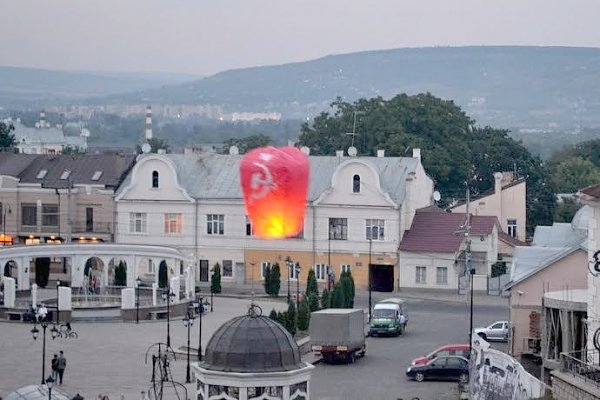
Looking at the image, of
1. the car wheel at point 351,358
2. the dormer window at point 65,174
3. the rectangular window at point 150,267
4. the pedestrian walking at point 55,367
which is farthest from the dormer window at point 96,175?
the pedestrian walking at point 55,367

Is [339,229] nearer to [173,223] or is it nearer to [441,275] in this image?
[441,275]

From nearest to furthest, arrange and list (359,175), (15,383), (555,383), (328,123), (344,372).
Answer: (555,383) → (15,383) → (344,372) → (359,175) → (328,123)

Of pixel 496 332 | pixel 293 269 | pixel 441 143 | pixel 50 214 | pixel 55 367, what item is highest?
pixel 441 143

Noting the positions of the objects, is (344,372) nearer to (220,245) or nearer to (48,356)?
(48,356)

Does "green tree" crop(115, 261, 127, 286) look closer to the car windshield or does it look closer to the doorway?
the doorway

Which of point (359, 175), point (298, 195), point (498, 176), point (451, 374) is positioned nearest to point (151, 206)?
point (359, 175)

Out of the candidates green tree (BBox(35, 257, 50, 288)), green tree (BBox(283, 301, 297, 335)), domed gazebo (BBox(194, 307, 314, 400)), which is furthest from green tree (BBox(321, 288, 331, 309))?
domed gazebo (BBox(194, 307, 314, 400))

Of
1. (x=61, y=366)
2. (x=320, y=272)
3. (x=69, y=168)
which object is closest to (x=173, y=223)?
(x=69, y=168)
